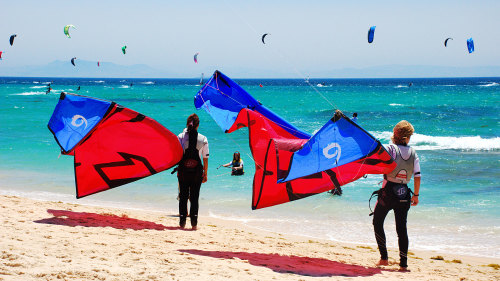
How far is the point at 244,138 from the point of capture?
72.9 ft

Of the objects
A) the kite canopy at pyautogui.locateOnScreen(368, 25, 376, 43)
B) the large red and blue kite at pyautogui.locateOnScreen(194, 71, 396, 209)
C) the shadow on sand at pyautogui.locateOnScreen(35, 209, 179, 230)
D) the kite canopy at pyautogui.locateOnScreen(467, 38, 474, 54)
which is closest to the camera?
the large red and blue kite at pyautogui.locateOnScreen(194, 71, 396, 209)

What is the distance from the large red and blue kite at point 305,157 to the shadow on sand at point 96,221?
1.67 metres

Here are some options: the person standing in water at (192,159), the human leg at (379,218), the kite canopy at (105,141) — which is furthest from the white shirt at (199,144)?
the human leg at (379,218)

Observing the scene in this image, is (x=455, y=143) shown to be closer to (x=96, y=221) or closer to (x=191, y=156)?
(x=191, y=156)

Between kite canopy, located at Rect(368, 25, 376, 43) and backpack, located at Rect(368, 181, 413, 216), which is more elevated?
kite canopy, located at Rect(368, 25, 376, 43)

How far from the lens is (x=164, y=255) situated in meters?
4.68

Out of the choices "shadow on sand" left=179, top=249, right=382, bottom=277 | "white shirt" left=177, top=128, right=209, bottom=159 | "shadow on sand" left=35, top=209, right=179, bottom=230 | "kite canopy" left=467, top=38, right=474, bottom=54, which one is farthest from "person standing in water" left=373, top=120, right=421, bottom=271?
"kite canopy" left=467, top=38, right=474, bottom=54

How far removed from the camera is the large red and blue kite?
187 inches

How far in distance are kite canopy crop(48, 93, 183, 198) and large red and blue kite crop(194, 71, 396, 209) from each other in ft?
3.78

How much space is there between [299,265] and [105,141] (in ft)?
8.98

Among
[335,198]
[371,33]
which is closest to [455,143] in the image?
[371,33]

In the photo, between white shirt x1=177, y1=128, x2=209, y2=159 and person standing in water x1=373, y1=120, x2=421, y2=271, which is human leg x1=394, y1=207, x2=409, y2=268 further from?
white shirt x1=177, y1=128, x2=209, y2=159

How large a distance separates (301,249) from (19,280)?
3.41 metres

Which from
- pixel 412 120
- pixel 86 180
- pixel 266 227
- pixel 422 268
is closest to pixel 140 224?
pixel 86 180
